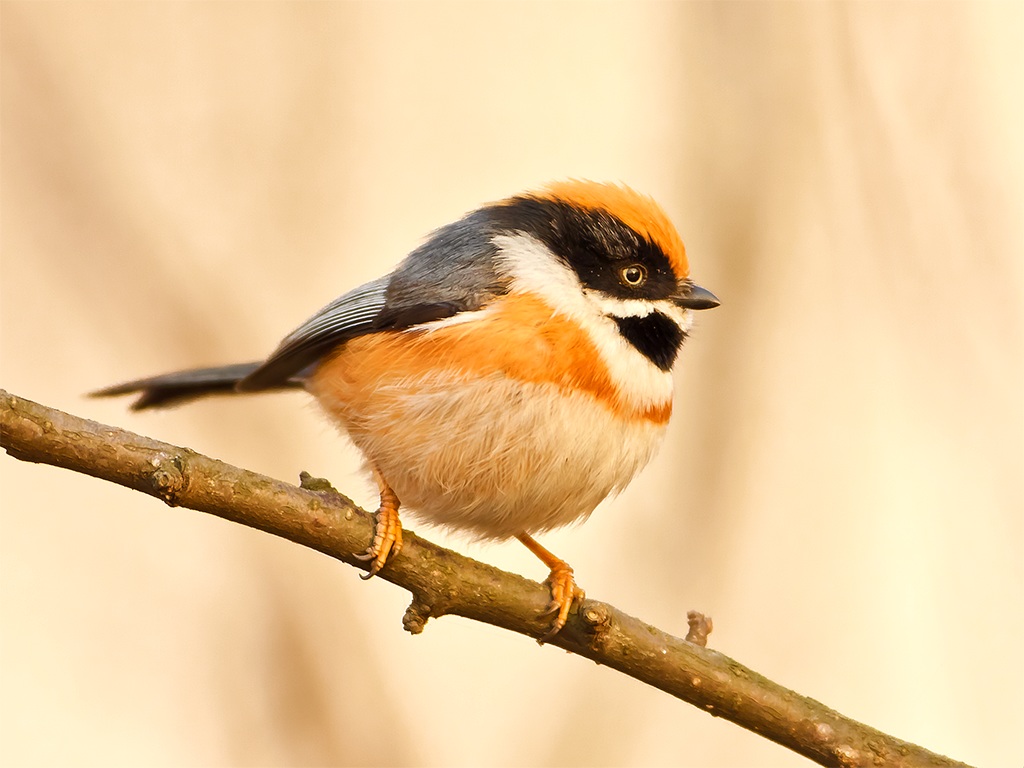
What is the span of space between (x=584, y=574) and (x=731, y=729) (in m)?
0.96

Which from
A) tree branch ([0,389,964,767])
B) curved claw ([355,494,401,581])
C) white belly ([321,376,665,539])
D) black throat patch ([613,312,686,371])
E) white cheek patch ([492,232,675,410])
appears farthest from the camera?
black throat patch ([613,312,686,371])

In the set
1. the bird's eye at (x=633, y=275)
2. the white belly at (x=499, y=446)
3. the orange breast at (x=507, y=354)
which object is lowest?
the white belly at (x=499, y=446)

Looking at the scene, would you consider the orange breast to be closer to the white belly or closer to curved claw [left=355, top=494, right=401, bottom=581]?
the white belly

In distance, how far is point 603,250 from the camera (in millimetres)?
3666

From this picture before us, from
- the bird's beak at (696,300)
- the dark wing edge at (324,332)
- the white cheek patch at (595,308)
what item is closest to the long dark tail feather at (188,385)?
the dark wing edge at (324,332)

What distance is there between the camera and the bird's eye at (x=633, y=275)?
3674mm

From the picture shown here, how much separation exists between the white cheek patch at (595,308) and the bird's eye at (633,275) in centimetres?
8

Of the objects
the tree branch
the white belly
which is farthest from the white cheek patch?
the tree branch

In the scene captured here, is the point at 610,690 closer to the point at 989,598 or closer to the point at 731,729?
the point at 731,729

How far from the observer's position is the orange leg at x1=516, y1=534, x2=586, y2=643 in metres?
3.11

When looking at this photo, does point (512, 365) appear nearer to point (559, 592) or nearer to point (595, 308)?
point (595, 308)

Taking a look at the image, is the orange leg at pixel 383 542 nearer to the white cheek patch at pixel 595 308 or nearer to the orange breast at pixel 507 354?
the orange breast at pixel 507 354

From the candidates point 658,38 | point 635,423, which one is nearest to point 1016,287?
point 635,423

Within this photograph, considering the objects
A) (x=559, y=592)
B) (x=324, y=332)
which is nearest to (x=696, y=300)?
(x=559, y=592)
